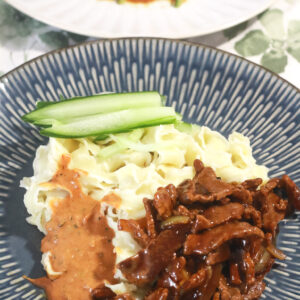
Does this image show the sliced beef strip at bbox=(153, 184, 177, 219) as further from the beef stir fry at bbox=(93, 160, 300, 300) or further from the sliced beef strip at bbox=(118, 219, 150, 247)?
the sliced beef strip at bbox=(118, 219, 150, 247)

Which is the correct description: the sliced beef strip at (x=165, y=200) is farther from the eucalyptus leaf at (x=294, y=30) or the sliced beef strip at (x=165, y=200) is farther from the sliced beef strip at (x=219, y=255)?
the eucalyptus leaf at (x=294, y=30)

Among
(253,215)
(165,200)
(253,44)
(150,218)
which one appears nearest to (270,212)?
(253,215)

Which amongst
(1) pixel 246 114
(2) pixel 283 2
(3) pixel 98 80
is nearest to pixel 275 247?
(1) pixel 246 114

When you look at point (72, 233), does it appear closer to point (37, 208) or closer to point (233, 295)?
point (37, 208)

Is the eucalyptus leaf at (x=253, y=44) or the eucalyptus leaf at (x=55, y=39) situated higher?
the eucalyptus leaf at (x=55, y=39)

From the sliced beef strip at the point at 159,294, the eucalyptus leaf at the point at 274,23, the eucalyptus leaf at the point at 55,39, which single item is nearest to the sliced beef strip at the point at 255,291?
the sliced beef strip at the point at 159,294

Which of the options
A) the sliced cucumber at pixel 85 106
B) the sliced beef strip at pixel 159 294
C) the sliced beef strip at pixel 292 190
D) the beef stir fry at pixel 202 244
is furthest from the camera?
the sliced cucumber at pixel 85 106

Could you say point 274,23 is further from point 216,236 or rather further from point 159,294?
point 159,294
